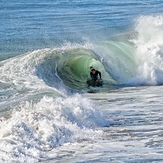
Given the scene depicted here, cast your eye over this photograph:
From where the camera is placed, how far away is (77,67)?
26.5 m

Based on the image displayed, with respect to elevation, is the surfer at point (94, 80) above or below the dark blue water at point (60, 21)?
below

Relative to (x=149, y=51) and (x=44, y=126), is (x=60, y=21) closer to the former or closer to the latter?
(x=149, y=51)

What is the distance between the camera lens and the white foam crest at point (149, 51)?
2553 cm

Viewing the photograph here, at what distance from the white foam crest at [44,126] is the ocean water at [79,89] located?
0.02 metres

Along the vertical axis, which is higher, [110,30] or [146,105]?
[110,30]

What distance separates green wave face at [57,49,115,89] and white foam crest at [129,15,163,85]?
5.09ft

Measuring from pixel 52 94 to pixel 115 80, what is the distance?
8231 millimetres

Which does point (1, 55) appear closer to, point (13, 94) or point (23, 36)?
point (23, 36)

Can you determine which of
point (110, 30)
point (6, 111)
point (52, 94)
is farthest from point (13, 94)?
point (110, 30)

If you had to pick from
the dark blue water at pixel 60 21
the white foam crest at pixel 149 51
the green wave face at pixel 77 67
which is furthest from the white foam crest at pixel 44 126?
the dark blue water at pixel 60 21

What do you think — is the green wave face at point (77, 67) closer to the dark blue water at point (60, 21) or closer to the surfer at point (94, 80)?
the surfer at point (94, 80)

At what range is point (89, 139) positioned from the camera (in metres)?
13.8

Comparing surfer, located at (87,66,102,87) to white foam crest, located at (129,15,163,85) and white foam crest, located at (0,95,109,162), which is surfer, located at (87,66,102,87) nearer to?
white foam crest, located at (129,15,163,85)

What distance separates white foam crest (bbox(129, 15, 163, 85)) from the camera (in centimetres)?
2553
